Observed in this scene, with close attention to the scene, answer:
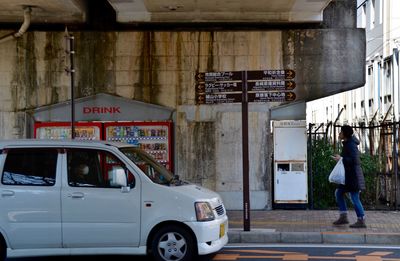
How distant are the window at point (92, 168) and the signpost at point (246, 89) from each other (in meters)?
2.70

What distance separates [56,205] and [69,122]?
5.90m

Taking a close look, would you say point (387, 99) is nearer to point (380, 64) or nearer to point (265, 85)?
point (380, 64)

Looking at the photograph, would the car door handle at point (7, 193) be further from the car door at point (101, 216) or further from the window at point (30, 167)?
the car door at point (101, 216)

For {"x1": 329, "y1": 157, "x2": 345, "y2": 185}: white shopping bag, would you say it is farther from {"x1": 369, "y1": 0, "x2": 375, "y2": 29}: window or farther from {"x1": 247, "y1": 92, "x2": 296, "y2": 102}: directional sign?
{"x1": 369, "y1": 0, "x2": 375, "y2": 29}: window

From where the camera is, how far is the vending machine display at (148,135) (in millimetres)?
13000

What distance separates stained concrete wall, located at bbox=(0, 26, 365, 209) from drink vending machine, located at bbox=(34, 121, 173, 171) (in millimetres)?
282

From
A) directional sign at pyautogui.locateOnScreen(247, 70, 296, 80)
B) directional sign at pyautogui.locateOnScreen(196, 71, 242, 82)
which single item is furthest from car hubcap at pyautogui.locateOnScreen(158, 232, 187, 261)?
directional sign at pyautogui.locateOnScreen(247, 70, 296, 80)

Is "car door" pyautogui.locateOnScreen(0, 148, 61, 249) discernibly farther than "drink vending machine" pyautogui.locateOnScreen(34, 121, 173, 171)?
No

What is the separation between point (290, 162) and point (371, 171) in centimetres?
222

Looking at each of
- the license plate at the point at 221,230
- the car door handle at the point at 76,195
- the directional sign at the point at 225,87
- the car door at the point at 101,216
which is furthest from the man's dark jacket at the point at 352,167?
the car door handle at the point at 76,195

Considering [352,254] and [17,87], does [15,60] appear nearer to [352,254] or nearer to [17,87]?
[17,87]

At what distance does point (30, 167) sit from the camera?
25.3 feet

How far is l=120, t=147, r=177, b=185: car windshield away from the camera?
7797 mm

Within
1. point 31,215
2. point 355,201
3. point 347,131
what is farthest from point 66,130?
point 355,201
